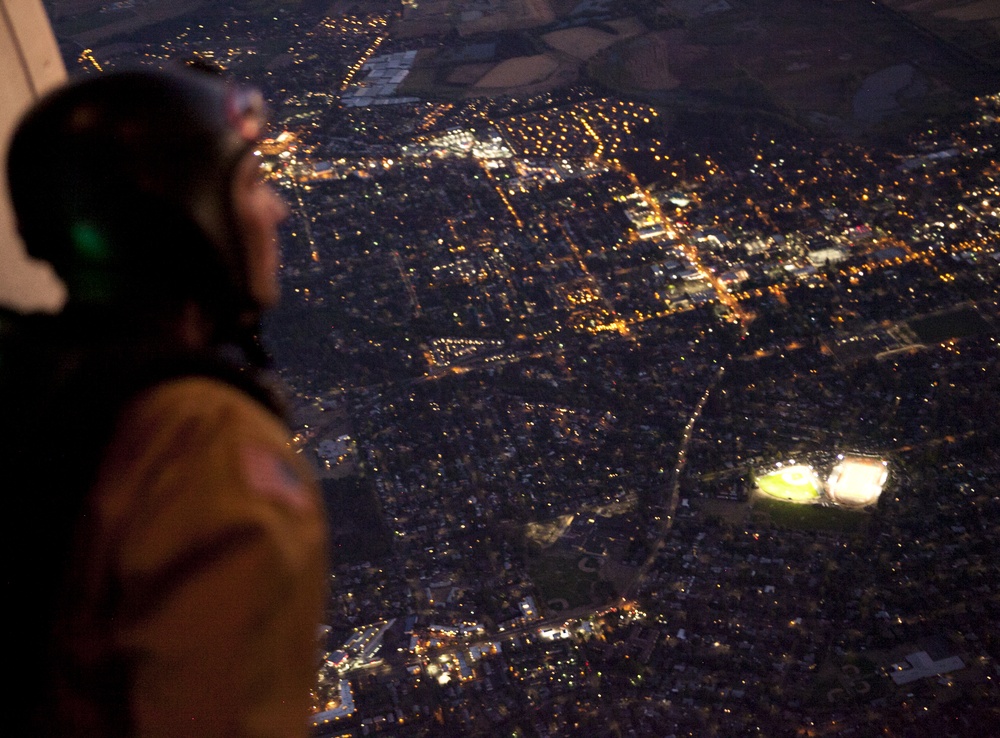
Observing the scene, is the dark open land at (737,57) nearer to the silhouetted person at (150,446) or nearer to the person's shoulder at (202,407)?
the silhouetted person at (150,446)

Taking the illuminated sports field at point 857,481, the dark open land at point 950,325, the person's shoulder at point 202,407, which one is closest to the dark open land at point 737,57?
the dark open land at point 950,325

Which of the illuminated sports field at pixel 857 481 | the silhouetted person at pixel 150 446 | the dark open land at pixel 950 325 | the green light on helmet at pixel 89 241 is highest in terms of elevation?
the green light on helmet at pixel 89 241

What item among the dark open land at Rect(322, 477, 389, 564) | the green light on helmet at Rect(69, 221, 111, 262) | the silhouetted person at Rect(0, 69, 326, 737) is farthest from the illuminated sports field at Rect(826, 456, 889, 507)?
the green light on helmet at Rect(69, 221, 111, 262)

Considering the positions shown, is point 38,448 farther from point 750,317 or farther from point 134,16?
point 134,16

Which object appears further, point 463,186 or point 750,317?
point 463,186

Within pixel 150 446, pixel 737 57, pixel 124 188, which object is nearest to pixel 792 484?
pixel 737 57

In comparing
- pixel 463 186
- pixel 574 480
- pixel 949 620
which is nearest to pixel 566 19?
pixel 463 186

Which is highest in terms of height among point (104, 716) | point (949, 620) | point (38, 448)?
point (38, 448)
